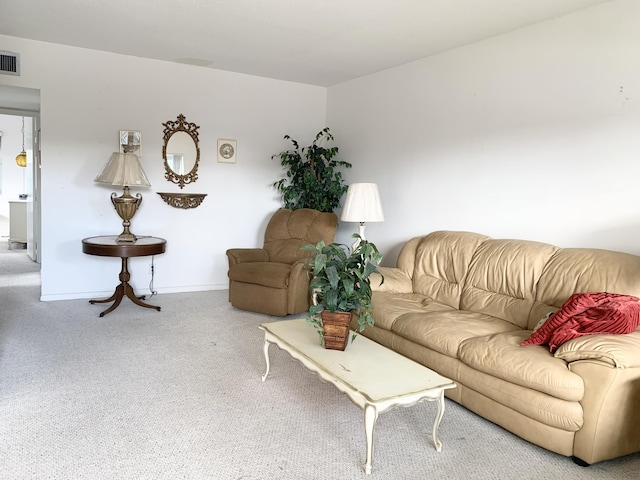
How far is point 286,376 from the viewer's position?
3016 millimetres

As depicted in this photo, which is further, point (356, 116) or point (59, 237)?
point (356, 116)

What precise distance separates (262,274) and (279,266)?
24cm

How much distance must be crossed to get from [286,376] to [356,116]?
10.9 feet

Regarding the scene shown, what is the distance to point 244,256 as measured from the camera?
15.4 ft

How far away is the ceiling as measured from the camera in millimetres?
3203

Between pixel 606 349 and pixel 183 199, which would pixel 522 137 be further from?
pixel 183 199

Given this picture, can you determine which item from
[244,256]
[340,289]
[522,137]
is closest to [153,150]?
[244,256]

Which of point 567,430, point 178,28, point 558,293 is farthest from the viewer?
point 178,28

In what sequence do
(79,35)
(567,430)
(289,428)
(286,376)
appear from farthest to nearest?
(79,35)
(286,376)
(289,428)
(567,430)

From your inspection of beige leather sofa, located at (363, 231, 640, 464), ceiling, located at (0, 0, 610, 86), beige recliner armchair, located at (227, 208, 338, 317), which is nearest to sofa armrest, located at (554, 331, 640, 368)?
beige leather sofa, located at (363, 231, 640, 464)

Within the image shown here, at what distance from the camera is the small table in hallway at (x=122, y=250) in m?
4.06

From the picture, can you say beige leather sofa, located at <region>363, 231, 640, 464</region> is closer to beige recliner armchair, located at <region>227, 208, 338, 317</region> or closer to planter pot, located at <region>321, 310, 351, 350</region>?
planter pot, located at <region>321, 310, 351, 350</region>

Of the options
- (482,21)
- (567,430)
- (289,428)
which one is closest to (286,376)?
(289,428)

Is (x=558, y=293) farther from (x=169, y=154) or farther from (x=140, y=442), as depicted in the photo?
(x=169, y=154)
